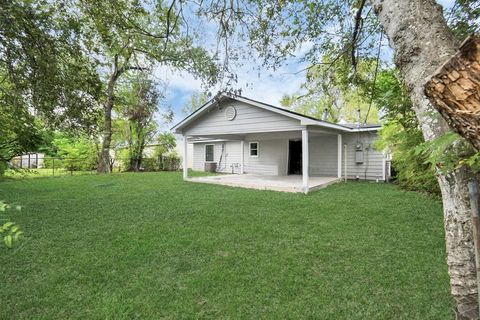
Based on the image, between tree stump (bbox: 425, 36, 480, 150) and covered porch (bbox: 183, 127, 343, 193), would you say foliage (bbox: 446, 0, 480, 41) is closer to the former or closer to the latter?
tree stump (bbox: 425, 36, 480, 150)

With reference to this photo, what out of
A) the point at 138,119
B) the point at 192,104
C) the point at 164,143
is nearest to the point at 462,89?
the point at 138,119

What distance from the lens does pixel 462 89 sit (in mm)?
724

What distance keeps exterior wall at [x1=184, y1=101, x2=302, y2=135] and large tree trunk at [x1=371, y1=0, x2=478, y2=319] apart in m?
7.56

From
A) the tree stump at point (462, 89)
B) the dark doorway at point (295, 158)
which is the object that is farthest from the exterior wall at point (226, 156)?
the tree stump at point (462, 89)

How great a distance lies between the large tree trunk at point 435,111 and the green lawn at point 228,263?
1.40 meters

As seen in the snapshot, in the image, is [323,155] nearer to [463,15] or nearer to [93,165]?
[463,15]

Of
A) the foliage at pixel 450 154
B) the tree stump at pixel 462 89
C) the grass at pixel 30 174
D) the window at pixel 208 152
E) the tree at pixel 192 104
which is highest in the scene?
the tree at pixel 192 104

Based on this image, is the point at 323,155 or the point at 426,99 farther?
the point at 323,155

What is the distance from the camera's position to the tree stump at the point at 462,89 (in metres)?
0.70

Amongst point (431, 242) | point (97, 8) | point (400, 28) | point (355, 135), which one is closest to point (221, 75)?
point (97, 8)

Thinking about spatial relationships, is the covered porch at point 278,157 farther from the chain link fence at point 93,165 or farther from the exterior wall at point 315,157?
the chain link fence at point 93,165

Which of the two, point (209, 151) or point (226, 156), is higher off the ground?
point (209, 151)

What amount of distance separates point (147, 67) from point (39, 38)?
14.0ft

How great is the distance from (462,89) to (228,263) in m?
3.43
